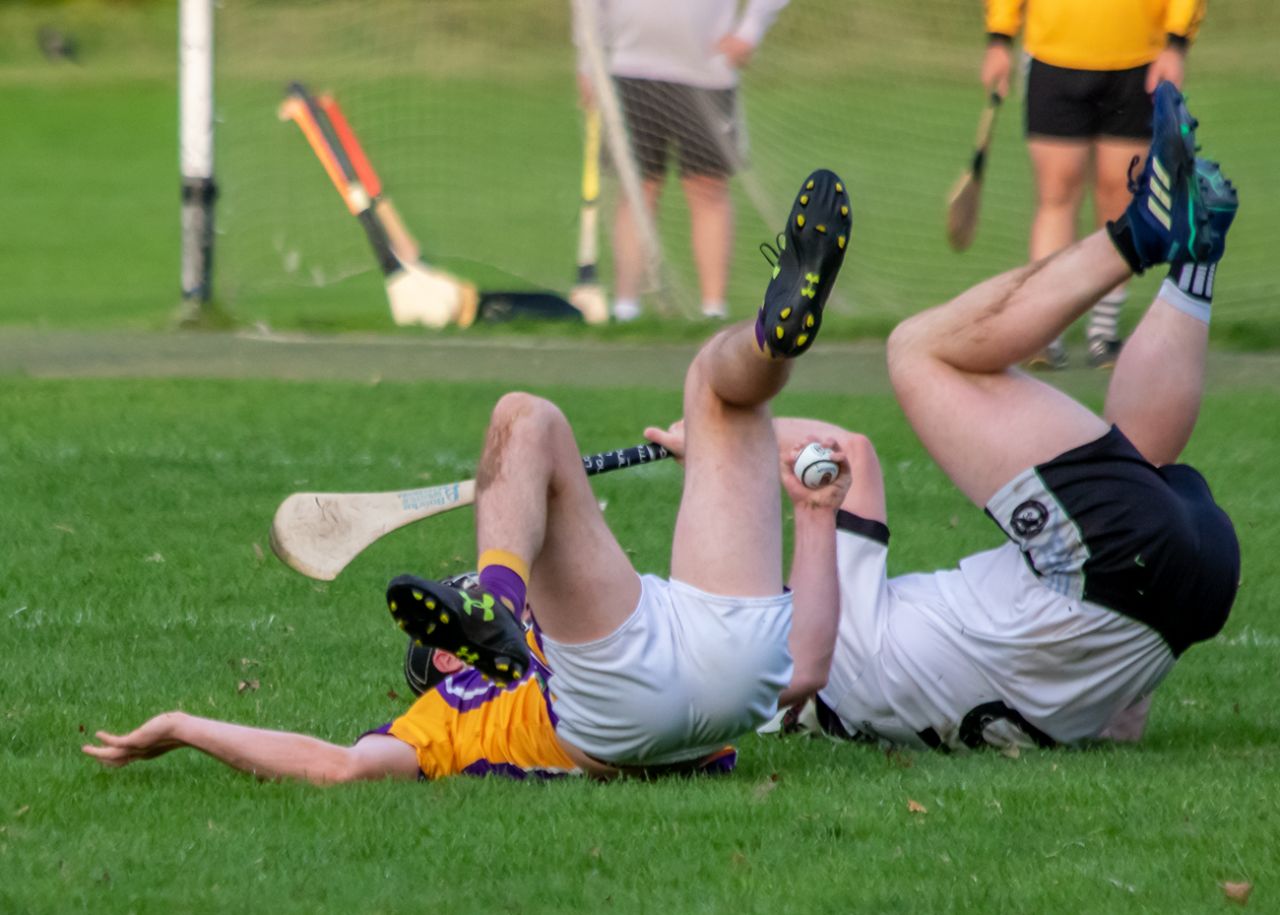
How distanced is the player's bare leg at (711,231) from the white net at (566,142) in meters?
0.32

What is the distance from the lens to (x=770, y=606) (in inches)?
161

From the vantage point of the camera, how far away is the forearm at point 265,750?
159 inches

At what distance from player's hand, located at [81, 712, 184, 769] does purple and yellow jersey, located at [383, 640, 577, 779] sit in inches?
16.9

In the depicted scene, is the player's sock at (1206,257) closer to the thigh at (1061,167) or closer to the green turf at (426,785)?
the green turf at (426,785)

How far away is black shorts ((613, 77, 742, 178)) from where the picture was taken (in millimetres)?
10867

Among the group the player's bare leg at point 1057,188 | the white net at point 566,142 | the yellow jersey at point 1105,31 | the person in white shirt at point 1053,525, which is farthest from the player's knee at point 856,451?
the white net at point 566,142

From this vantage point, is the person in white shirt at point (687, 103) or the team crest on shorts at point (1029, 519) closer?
the team crest on shorts at point (1029, 519)

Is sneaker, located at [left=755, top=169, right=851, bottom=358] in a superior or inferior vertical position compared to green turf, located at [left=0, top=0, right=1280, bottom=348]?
superior

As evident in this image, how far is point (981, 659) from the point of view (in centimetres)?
452

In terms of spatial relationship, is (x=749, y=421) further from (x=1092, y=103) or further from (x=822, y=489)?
(x=1092, y=103)

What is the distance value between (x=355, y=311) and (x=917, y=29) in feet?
12.4

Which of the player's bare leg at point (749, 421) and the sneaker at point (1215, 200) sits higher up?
the sneaker at point (1215, 200)

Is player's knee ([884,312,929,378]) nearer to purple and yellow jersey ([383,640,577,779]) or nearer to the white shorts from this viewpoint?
the white shorts

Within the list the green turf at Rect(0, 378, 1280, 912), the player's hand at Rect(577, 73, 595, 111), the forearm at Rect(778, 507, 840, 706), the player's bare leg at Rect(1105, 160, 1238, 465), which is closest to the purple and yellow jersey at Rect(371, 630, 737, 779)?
the green turf at Rect(0, 378, 1280, 912)
